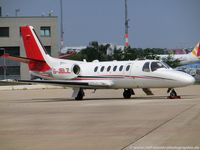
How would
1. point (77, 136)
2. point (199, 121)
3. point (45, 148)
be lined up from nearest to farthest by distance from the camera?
point (45, 148), point (77, 136), point (199, 121)

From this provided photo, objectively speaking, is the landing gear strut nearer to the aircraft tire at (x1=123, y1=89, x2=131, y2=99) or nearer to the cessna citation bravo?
the cessna citation bravo

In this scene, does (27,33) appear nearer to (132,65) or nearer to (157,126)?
(132,65)

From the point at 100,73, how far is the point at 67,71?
2211 mm

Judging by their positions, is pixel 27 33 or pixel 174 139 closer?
pixel 174 139

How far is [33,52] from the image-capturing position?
4000cm

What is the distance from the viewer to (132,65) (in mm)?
35438

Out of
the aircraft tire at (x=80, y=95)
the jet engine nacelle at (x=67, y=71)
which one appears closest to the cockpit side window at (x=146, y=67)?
the aircraft tire at (x=80, y=95)

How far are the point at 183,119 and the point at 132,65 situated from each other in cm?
1672

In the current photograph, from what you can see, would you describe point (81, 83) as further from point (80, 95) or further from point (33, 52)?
point (33, 52)

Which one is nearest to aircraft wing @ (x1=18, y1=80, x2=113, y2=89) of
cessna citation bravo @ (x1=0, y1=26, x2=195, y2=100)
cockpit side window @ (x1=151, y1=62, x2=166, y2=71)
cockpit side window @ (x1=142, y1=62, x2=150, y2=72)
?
cessna citation bravo @ (x1=0, y1=26, x2=195, y2=100)

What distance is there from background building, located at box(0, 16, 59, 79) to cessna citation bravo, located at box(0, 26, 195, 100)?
2399 inches

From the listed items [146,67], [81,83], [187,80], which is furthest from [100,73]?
[187,80]

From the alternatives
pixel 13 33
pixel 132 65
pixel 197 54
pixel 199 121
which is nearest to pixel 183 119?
pixel 199 121

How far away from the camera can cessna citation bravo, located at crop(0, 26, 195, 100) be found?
111 ft
